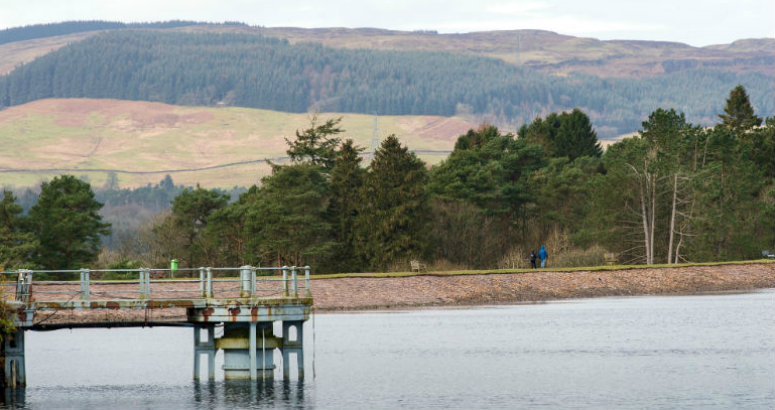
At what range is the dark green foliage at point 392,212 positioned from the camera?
108875 mm

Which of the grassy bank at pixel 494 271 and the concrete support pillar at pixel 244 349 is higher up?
the concrete support pillar at pixel 244 349

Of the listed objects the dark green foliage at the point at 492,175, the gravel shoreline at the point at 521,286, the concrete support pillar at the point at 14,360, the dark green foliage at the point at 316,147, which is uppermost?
the dark green foliage at the point at 316,147

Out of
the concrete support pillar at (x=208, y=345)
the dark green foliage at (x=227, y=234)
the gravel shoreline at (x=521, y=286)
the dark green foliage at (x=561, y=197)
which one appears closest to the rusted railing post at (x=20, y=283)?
the concrete support pillar at (x=208, y=345)

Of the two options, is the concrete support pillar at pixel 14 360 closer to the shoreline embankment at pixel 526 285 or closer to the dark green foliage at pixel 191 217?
the shoreline embankment at pixel 526 285

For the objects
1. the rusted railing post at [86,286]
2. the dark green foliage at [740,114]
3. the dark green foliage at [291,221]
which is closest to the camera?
the rusted railing post at [86,286]

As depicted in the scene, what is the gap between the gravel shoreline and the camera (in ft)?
289

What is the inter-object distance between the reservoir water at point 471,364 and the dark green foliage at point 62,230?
21.3 m

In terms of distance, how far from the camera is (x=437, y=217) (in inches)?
4673

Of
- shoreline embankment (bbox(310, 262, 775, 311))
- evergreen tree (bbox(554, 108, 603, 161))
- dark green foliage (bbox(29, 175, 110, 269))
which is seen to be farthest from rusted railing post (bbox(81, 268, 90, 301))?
evergreen tree (bbox(554, 108, 603, 161))

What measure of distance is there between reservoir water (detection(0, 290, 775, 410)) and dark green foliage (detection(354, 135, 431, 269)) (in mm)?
26795

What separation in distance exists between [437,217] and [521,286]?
1098 inches

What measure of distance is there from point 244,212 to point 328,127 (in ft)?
65.2

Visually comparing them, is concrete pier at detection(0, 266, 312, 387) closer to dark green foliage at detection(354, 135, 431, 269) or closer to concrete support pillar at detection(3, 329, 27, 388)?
concrete support pillar at detection(3, 329, 27, 388)

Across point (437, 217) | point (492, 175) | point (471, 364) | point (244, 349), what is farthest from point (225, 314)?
point (492, 175)
